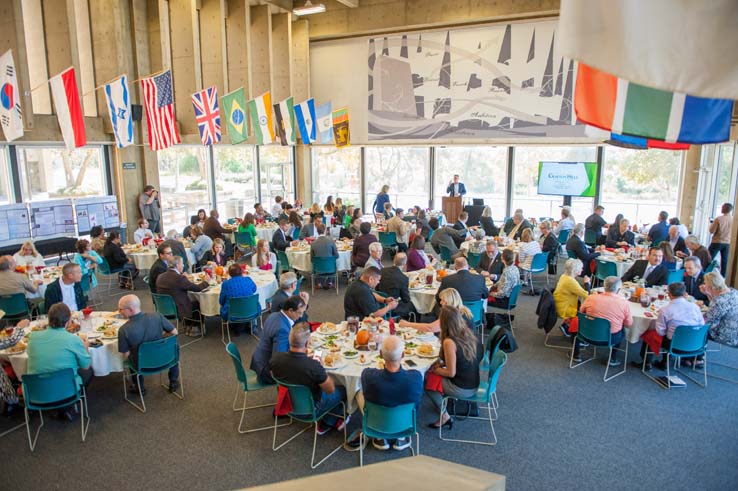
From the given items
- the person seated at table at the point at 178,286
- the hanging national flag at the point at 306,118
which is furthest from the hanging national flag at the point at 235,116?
A: the person seated at table at the point at 178,286

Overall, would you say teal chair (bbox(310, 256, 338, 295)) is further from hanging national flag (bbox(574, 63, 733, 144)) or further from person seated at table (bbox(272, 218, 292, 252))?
hanging national flag (bbox(574, 63, 733, 144))

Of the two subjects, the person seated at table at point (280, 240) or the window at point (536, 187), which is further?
the window at point (536, 187)

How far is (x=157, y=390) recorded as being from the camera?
7102 mm

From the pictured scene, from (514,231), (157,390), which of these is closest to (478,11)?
(514,231)

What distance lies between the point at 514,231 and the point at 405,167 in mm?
9090

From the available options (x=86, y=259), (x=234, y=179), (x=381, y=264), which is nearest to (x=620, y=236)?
(x=381, y=264)

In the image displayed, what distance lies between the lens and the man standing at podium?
18562 millimetres

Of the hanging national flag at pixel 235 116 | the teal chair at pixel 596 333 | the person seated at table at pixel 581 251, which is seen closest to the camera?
the teal chair at pixel 596 333

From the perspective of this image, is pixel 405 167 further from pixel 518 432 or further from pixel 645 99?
pixel 645 99

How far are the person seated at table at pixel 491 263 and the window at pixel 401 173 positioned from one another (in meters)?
11.2

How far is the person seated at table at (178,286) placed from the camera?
8234 mm

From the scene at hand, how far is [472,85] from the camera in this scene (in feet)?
59.9

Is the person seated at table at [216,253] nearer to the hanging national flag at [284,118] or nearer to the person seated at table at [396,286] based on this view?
the person seated at table at [396,286]

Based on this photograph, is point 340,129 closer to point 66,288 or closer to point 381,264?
point 381,264
